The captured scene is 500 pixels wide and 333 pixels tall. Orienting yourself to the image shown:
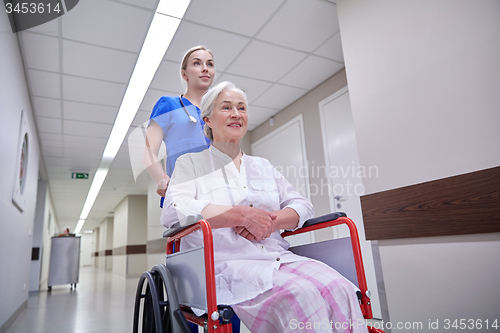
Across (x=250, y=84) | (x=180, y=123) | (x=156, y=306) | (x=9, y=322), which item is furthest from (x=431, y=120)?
(x=9, y=322)

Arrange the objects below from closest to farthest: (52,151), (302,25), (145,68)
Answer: (302,25) < (145,68) < (52,151)

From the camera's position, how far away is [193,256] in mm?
1084

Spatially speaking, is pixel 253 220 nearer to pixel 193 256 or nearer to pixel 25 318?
pixel 193 256

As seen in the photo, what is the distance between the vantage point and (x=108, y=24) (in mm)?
3059

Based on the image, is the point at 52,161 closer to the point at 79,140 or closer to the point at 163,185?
the point at 79,140

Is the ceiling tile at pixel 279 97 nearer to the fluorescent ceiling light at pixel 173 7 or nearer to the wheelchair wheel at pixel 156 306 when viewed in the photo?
the fluorescent ceiling light at pixel 173 7

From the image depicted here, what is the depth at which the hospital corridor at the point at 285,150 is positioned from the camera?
1.18 meters

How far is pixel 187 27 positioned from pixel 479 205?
2.87 metres

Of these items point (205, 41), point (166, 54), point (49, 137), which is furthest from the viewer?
point (49, 137)

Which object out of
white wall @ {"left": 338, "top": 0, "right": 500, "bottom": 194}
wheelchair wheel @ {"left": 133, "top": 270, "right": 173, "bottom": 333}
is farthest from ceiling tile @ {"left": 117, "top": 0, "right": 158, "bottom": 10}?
wheelchair wheel @ {"left": 133, "top": 270, "right": 173, "bottom": 333}

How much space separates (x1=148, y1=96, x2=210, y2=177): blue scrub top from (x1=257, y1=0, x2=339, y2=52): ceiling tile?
1.89 m

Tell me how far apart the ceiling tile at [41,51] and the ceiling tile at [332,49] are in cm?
284

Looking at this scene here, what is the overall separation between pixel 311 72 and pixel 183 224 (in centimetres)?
359

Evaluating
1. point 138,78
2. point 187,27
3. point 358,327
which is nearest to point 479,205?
point 358,327
